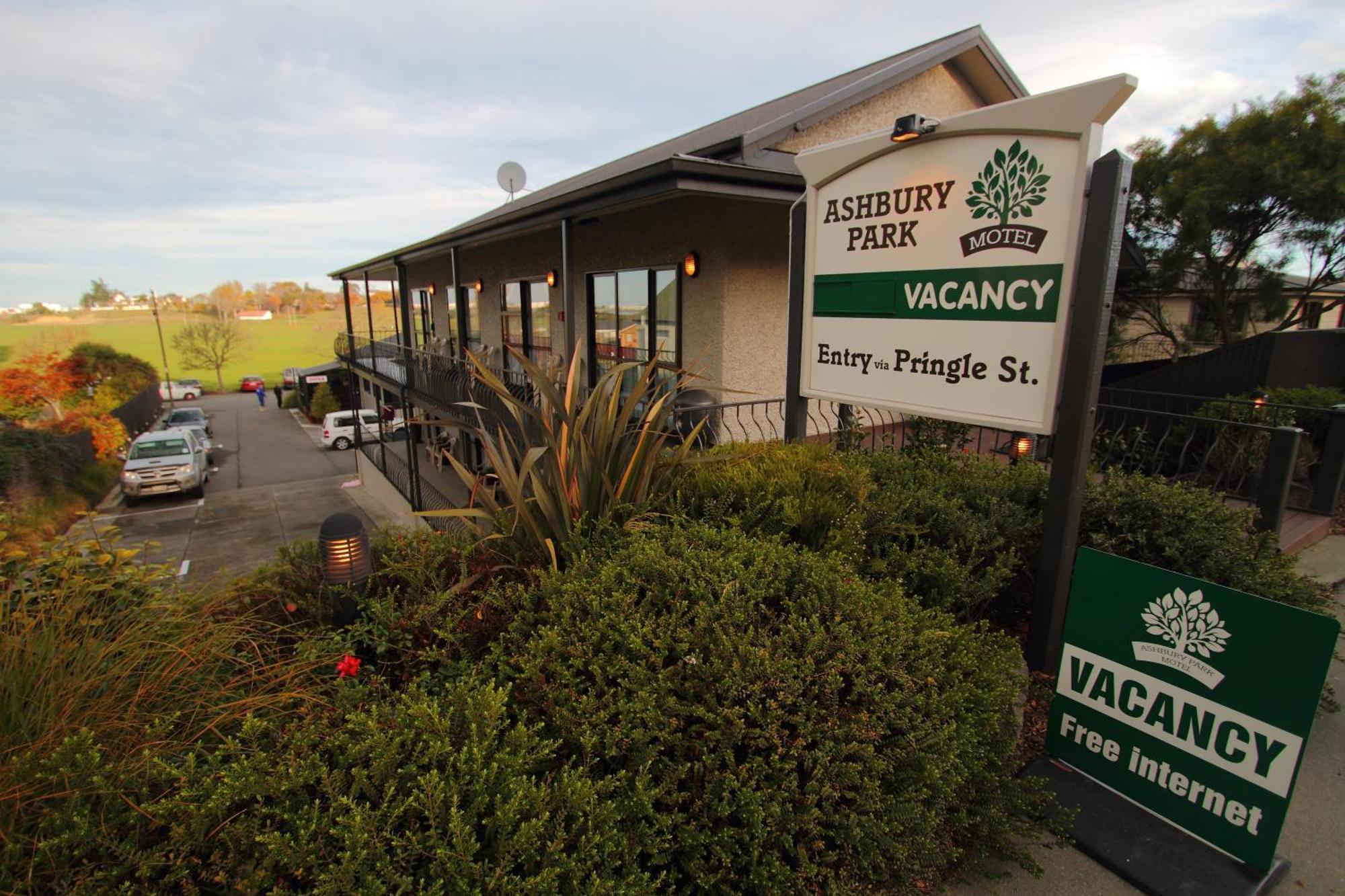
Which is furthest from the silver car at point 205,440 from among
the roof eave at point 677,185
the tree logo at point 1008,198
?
the tree logo at point 1008,198

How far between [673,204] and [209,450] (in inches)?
1314

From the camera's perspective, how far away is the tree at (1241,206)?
453 inches

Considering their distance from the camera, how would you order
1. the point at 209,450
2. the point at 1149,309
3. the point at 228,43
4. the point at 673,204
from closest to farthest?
1. the point at 673,204
2. the point at 228,43
3. the point at 1149,309
4. the point at 209,450

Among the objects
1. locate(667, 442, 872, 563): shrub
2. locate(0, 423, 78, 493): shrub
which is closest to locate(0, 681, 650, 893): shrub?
locate(667, 442, 872, 563): shrub

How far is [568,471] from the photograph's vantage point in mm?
3305

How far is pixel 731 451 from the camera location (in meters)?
4.20

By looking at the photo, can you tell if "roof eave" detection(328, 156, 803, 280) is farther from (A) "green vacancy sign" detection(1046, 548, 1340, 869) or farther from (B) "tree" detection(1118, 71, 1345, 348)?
(B) "tree" detection(1118, 71, 1345, 348)

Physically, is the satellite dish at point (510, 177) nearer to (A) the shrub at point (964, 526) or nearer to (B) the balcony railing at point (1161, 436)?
(B) the balcony railing at point (1161, 436)

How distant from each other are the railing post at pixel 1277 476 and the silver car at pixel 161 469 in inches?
1092

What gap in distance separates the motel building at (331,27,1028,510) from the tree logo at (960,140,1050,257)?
243 centimetres

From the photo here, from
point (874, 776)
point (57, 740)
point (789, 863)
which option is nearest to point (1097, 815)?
point (874, 776)

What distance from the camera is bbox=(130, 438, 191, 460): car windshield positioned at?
22.3 meters

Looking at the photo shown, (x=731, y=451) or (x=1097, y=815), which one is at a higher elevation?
(x=731, y=451)

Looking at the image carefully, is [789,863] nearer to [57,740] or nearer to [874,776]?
[874,776]
